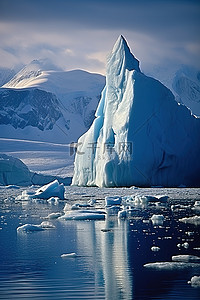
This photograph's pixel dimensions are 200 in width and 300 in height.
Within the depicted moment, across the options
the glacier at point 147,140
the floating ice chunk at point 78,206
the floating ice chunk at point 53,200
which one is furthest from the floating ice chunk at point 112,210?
the glacier at point 147,140

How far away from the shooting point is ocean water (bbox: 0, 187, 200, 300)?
8.31m

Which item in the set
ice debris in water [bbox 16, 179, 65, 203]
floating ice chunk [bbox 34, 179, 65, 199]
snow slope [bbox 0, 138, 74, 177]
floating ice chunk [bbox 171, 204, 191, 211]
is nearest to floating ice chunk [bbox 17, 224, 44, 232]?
floating ice chunk [bbox 171, 204, 191, 211]

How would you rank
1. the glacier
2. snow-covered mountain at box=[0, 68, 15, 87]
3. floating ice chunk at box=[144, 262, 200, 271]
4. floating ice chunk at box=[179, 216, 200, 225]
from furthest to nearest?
snow-covered mountain at box=[0, 68, 15, 87] → the glacier → floating ice chunk at box=[179, 216, 200, 225] → floating ice chunk at box=[144, 262, 200, 271]

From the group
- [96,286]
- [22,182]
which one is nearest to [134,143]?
[22,182]

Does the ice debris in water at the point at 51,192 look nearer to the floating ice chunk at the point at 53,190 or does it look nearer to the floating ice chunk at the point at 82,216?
the floating ice chunk at the point at 53,190

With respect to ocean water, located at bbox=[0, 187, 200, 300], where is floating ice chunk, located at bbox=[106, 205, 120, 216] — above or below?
above

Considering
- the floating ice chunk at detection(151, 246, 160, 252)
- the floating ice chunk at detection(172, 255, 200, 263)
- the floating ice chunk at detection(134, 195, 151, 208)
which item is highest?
the floating ice chunk at detection(134, 195, 151, 208)

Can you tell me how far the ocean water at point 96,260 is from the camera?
27.3ft

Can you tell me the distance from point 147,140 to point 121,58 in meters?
5.07

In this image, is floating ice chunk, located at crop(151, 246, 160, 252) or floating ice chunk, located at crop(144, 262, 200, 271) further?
floating ice chunk, located at crop(151, 246, 160, 252)

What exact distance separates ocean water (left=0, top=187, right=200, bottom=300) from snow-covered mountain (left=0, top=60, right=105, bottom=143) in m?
72.7

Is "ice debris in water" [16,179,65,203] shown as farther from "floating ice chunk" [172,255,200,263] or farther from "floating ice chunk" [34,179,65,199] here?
"floating ice chunk" [172,255,200,263]

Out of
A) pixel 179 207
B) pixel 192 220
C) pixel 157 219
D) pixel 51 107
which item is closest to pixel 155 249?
pixel 157 219

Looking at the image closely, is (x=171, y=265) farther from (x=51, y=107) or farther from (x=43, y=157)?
(x=51, y=107)
